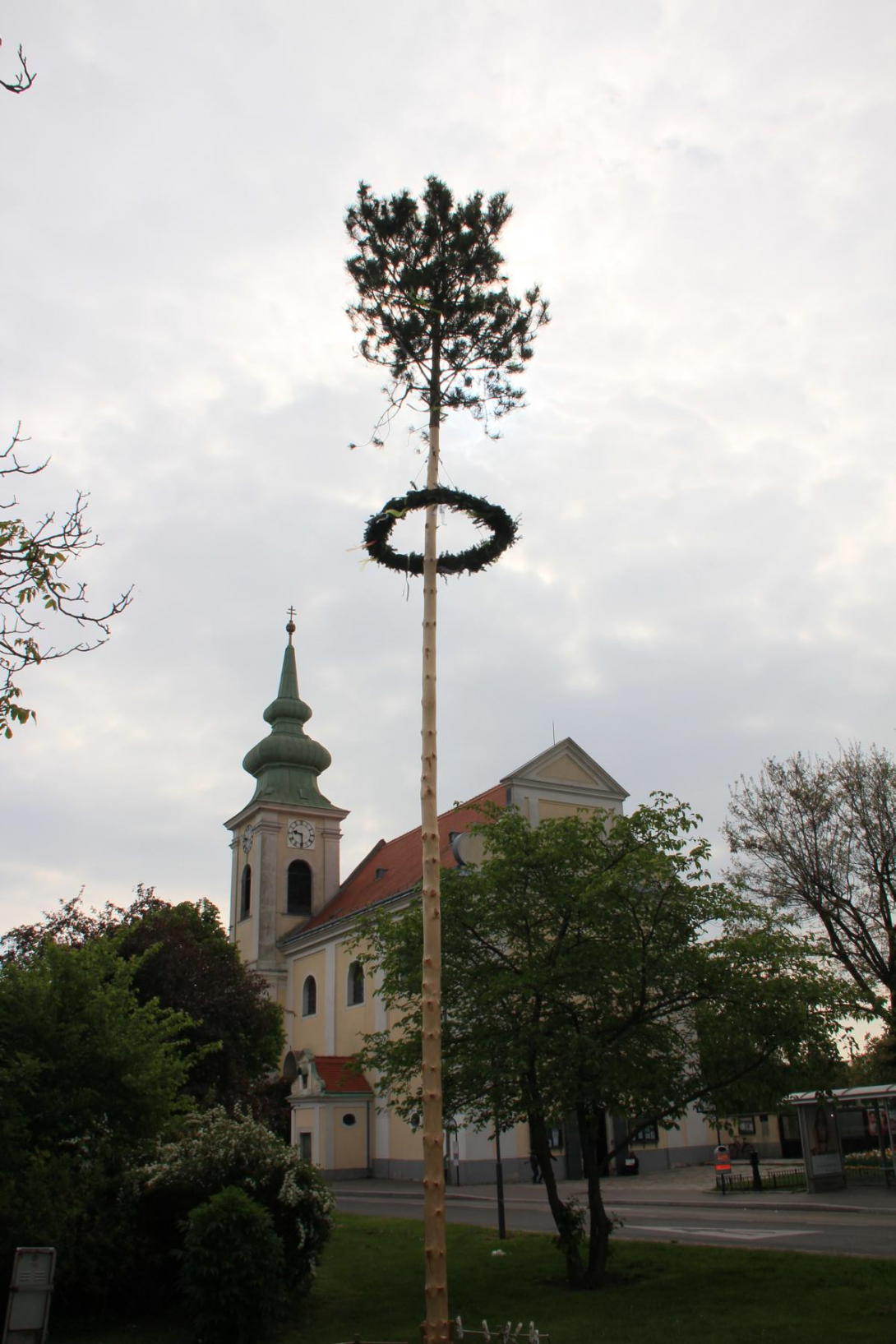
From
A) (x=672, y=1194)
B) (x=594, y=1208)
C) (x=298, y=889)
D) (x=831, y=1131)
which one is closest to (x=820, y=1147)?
(x=831, y=1131)

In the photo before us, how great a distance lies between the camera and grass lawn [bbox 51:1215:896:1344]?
11773 mm

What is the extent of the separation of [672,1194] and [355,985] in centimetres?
2004

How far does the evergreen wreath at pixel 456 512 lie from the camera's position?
1213 cm

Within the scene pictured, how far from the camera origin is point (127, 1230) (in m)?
14.1

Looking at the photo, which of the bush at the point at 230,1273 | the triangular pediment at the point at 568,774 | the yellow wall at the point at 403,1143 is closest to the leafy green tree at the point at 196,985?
the yellow wall at the point at 403,1143

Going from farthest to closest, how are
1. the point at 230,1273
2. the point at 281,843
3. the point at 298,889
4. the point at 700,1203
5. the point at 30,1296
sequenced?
1. the point at 298,889
2. the point at 281,843
3. the point at 700,1203
4. the point at 230,1273
5. the point at 30,1296

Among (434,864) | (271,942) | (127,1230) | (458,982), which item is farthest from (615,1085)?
(271,942)

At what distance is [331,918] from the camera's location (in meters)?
51.2

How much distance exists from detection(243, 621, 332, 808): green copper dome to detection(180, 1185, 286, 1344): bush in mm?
43147

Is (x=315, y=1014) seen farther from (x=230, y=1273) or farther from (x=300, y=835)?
(x=230, y=1273)

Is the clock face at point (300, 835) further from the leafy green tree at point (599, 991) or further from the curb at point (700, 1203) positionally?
the leafy green tree at point (599, 991)

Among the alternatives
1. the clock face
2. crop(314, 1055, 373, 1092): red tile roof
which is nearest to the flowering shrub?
crop(314, 1055, 373, 1092): red tile roof

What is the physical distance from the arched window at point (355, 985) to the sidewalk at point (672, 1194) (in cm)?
764

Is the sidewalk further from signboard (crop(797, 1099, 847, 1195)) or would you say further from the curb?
signboard (crop(797, 1099, 847, 1195))
